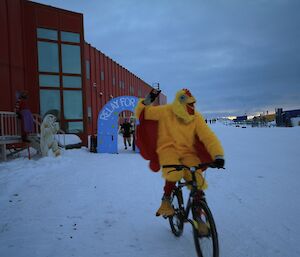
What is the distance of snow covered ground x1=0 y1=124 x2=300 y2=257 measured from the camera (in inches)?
144

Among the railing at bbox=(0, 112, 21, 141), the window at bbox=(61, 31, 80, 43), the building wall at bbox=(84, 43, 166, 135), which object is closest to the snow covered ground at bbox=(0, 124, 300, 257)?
the railing at bbox=(0, 112, 21, 141)

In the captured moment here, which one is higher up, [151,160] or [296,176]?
[151,160]

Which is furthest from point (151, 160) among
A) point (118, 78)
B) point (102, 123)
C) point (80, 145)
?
point (118, 78)

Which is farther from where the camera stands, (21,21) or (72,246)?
(21,21)

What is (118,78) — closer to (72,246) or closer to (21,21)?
(21,21)

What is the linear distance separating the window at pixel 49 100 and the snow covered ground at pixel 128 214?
6985mm

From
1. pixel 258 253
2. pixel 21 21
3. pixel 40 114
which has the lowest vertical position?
pixel 258 253

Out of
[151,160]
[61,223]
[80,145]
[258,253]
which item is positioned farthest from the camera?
[80,145]

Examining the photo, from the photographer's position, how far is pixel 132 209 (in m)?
5.18

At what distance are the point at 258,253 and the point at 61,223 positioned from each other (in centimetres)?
278

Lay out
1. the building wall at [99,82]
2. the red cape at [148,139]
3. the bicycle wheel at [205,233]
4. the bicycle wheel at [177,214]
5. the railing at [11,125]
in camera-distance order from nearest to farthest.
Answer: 1. the bicycle wheel at [205,233]
2. the bicycle wheel at [177,214]
3. the red cape at [148,139]
4. the railing at [11,125]
5. the building wall at [99,82]

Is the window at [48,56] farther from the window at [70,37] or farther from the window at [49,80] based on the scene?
the window at [70,37]

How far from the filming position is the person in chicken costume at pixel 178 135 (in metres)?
3.62

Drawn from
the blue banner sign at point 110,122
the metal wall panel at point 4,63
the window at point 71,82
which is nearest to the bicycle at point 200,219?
the blue banner sign at point 110,122
